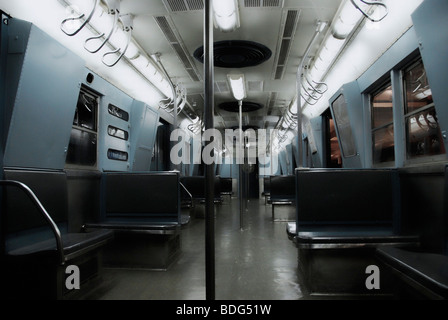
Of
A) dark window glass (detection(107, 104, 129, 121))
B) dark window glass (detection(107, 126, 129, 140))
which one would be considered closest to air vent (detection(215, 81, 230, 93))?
dark window glass (detection(107, 104, 129, 121))

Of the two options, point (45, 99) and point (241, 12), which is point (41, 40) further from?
point (241, 12)

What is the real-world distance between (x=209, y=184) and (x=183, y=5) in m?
2.73

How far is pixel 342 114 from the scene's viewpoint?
14.1 feet

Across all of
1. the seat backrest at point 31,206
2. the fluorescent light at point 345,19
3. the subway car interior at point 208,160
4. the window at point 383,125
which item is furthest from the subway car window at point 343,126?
the seat backrest at point 31,206

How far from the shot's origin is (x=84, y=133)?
3.68 m

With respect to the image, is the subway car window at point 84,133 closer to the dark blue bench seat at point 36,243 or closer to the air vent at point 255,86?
the dark blue bench seat at point 36,243

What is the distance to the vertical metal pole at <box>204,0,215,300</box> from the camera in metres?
1.14

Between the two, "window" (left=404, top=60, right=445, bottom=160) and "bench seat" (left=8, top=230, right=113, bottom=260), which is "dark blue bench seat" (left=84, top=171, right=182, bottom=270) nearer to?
"bench seat" (left=8, top=230, right=113, bottom=260)

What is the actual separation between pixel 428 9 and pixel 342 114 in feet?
7.91

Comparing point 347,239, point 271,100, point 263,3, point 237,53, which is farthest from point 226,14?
point 271,100

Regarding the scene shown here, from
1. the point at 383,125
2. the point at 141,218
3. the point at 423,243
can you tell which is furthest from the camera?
the point at 383,125

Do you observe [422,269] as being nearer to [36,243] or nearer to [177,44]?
[36,243]
